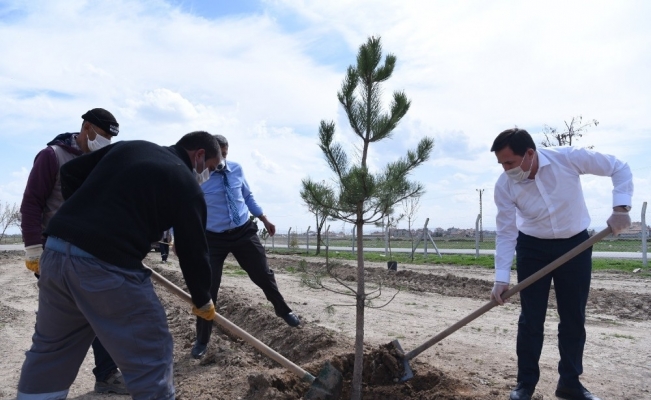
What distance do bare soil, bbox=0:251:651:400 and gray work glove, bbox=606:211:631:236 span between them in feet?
4.05

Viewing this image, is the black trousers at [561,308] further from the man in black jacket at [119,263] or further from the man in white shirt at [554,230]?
the man in black jacket at [119,263]

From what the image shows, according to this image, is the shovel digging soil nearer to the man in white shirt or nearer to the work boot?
the work boot

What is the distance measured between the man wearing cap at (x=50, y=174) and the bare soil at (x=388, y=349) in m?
1.21

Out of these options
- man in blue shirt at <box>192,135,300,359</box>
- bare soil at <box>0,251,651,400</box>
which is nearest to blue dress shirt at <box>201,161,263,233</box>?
man in blue shirt at <box>192,135,300,359</box>

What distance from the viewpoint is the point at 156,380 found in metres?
2.74

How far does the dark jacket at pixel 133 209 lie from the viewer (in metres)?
2.70

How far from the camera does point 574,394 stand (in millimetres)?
3988

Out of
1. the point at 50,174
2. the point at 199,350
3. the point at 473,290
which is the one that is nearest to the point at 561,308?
the point at 199,350

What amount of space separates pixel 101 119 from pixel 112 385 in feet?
6.75

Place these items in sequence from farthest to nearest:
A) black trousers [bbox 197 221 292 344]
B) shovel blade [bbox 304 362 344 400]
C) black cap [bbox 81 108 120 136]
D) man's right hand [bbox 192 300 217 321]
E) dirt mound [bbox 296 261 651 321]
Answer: dirt mound [bbox 296 261 651 321] → black trousers [bbox 197 221 292 344] → black cap [bbox 81 108 120 136] → shovel blade [bbox 304 362 344 400] → man's right hand [bbox 192 300 217 321]

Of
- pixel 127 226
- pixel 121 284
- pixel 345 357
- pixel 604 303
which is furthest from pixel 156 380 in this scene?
pixel 604 303

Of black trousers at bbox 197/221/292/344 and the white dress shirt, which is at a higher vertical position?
the white dress shirt

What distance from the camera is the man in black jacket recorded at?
2.71 m

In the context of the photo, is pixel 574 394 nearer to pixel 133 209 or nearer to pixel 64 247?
→ pixel 133 209
